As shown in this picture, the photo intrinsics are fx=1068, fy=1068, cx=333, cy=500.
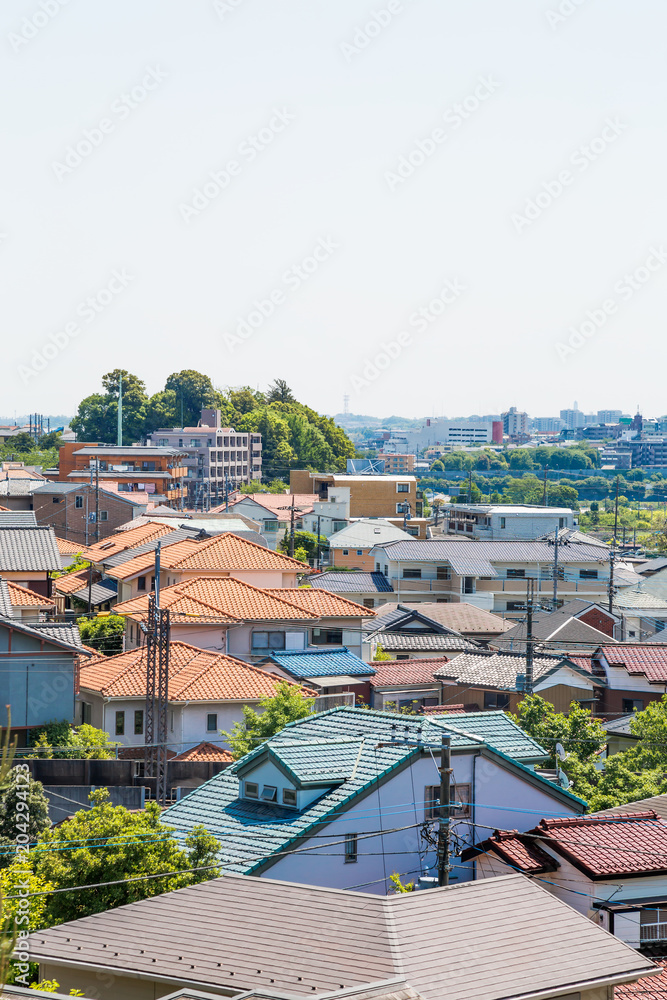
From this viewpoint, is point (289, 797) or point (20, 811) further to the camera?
point (20, 811)

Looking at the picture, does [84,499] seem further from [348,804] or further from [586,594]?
[348,804]

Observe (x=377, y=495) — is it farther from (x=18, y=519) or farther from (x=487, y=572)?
(x=18, y=519)

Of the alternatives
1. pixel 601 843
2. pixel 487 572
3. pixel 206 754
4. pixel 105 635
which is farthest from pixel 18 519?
pixel 601 843

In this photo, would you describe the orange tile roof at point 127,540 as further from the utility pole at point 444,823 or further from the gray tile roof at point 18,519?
the utility pole at point 444,823

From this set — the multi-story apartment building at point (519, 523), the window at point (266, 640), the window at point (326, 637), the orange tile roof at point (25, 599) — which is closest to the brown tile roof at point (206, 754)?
the window at point (266, 640)

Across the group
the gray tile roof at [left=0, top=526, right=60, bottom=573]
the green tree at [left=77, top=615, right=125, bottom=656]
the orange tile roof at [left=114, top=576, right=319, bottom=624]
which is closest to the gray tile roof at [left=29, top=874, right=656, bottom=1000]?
the orange tile roof at [left=114, top=576, right=319, bottom=624]

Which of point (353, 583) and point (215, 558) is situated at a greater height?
point (215, 558)
